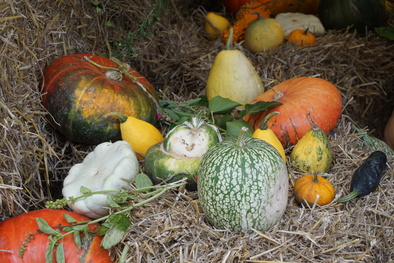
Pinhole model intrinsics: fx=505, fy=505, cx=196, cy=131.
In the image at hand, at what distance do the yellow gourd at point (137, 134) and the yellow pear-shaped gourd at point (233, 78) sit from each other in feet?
2.16

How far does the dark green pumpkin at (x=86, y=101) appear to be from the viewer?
9.11ft

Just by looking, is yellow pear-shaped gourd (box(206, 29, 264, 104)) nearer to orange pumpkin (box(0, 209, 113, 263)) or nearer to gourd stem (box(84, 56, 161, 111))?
gourd stem (box(84, 56, 161, 111))

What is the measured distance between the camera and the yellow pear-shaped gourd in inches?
124

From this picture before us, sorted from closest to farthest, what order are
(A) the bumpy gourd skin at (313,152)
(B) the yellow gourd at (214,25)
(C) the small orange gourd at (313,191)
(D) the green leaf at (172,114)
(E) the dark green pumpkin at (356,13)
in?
(C) the small orange gourd at (313,191) → (A) the bumpy gourd skin at (313,152) → (D) the green leaf at (172,114) → (E) the dark green pumpkin at (356,13) → (B) the yellow gourd at (214,25)

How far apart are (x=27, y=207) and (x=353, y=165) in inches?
66.5

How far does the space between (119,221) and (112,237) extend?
0.07 meters

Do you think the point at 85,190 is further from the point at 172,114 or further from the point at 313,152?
the point at 313,152

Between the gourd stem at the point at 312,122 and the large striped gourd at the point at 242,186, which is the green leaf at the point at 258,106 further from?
the large striped gourd at the point at 242,186

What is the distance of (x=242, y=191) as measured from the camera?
201 cm

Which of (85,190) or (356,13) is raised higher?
(85,190)

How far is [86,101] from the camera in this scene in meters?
2.77

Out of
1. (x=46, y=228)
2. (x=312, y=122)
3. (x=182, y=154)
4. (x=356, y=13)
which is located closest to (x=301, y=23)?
(x=356, y=13)

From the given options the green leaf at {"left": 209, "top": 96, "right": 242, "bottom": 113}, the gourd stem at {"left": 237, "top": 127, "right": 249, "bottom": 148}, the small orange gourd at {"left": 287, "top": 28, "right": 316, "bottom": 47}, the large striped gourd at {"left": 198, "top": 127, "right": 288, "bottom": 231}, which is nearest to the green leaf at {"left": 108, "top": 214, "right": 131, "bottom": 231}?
the large striped gourd at {"left": 198, "top": 127, "right": 288, "bottom": 231}

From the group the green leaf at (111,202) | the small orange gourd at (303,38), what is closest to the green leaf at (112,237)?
the green leaf at (111,202)
